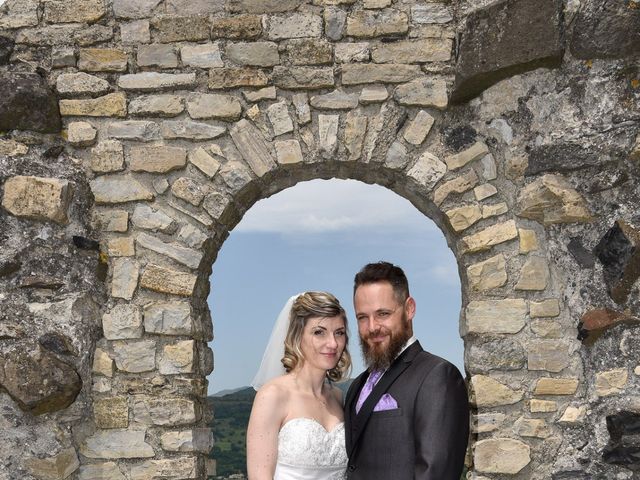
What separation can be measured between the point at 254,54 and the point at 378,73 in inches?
27.4

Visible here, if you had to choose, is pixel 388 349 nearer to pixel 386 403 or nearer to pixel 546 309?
pixel 386 403

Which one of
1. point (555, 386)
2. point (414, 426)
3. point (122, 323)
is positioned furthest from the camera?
point (122, 323)

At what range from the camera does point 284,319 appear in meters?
3.66

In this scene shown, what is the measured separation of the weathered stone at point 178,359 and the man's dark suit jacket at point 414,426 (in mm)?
1033

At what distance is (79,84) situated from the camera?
427 cm

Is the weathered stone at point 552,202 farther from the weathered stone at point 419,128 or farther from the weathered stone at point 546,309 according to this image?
the weathered stone at point 419,128

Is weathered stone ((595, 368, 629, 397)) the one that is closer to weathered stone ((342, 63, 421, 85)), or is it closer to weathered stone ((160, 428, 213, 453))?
weathered stone ((342, 63, 421, 85))

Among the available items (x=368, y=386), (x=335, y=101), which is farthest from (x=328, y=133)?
(x=368, y=386)

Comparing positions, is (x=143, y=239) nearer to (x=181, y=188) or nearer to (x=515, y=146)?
(x=181, y=188)

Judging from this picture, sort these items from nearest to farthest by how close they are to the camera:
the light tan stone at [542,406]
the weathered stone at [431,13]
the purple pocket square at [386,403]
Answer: the purple pocket square at [386,403], the light tan stone at [542,406], the weathered stone at [431,13]

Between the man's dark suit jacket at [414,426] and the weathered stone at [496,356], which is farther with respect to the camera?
the weathered stone at [496,356]

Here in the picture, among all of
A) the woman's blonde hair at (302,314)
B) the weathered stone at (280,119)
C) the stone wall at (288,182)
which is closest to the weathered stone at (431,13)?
the stone wall at (288,182)

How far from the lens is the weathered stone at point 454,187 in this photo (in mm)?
4031

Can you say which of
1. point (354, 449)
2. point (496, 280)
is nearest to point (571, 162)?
point (496, 280)
